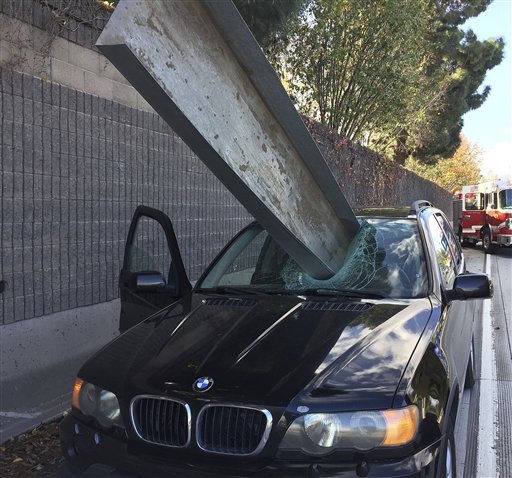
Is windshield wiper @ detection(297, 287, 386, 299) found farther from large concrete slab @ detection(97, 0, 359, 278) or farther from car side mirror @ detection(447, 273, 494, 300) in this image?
car side mirror @ detection(447, 273, 494, 300)

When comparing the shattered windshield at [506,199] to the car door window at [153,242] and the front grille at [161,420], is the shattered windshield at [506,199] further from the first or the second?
the front grille at [161,420]

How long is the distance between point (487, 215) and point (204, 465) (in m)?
19.8

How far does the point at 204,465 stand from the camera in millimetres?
2201

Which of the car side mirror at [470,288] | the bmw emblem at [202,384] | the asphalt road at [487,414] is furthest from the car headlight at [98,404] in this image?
the car side mirror at [470,288]

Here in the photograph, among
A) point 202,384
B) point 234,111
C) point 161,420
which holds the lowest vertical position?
point 161,420

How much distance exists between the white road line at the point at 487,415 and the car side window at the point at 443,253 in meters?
1.20

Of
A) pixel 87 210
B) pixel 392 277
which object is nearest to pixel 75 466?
pixel 392 277

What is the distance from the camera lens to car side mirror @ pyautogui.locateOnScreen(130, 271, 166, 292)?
3678 millimetres

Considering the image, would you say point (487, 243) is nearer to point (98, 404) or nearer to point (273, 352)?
point (273, 352)

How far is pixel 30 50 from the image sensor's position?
4969mm

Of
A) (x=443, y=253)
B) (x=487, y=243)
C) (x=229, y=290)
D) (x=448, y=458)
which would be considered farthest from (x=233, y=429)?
(x=487, y=243)

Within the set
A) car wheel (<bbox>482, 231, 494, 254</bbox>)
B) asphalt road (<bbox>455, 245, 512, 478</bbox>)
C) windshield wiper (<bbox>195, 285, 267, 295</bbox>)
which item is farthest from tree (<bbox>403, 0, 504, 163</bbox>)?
windshield wiper (<bbox>195, 285, 267, 295</bbox>)

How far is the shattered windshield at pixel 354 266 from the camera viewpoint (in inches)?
138

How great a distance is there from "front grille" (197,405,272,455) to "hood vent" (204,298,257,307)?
1.10 m
